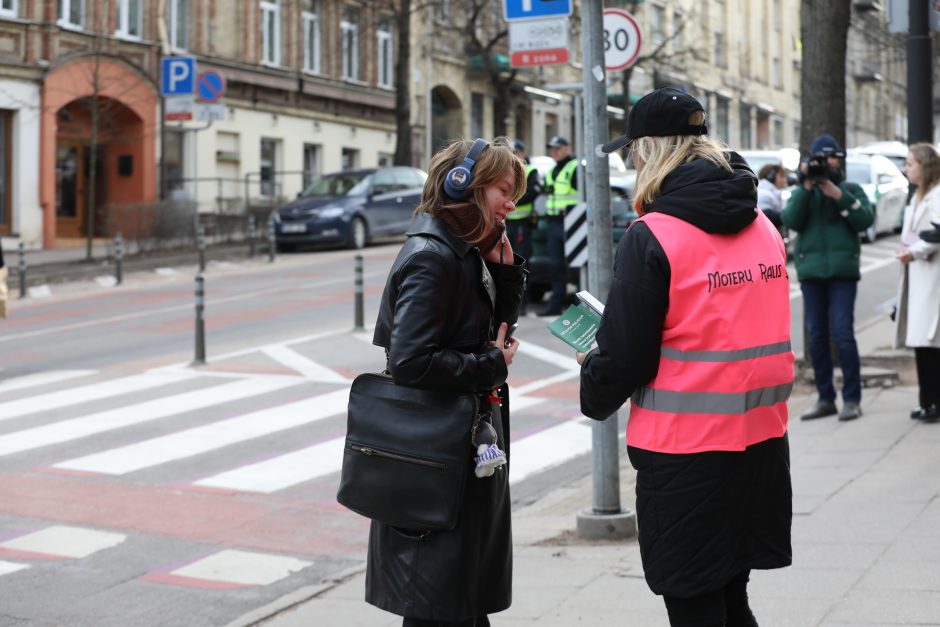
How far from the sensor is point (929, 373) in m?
9.64

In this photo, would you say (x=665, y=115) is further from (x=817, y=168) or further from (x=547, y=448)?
(x=547, y=448)

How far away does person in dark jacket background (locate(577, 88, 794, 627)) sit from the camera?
3734mm

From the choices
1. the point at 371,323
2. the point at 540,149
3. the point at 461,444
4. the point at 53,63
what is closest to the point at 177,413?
the point at 371,323

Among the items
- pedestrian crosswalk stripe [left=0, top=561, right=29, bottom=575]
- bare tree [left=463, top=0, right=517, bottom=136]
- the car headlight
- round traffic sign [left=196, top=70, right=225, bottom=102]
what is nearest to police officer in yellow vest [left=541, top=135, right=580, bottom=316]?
pedestrian crosswalk stripe [left=0, top=561, right=29, bottom=575]

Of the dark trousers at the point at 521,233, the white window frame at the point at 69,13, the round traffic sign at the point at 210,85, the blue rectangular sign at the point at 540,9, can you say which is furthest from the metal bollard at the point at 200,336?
the white window frame at the point at 69,13

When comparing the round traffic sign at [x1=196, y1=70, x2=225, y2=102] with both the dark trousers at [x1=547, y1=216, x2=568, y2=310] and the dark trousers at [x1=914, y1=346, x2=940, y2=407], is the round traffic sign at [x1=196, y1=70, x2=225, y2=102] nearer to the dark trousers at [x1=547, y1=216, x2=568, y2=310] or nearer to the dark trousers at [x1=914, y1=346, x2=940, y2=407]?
the dark trousers at [x1=547, y1=216, x2=568, y2=310]

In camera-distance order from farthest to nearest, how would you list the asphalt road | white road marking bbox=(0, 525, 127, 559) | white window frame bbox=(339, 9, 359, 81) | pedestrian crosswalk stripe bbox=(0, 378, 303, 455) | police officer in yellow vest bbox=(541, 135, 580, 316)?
white window frame bbox=(339, 9, 359, 81) < police officer in yellow vest bbox=(541, 135, 580, 316) < pedestrian crosswalk stripe bbox=(0, 378, 303, 455) < white road marking bbox=(0, 525, 127, 559) < the asphalt road

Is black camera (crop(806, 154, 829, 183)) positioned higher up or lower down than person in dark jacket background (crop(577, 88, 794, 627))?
higher up

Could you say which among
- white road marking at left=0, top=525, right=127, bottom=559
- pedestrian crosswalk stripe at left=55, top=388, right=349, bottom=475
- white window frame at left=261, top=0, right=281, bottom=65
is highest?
white window frame at left=261, top=0, right=281, bottom=65

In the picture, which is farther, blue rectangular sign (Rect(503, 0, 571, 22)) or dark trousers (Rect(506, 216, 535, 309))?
dark trousers (Rect(506, 216, 535, 309))

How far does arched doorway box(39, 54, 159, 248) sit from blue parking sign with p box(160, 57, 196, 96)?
135 cm

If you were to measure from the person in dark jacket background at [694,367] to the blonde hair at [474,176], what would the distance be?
19.5 inches

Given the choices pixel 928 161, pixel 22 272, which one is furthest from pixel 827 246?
pixel 22 272

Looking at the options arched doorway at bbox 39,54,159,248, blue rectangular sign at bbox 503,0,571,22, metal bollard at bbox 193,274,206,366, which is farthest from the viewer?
arched doorway at bbox 39,54,159,248
